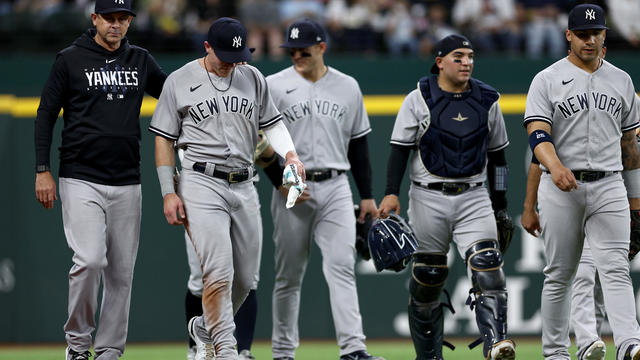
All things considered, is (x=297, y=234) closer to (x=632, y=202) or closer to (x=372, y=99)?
(x=632, y=202)

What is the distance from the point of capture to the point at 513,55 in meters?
10.8

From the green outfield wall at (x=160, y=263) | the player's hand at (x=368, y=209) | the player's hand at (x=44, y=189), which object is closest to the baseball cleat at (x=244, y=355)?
the player's hand at (x=368, y=209)

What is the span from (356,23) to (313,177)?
475 cm

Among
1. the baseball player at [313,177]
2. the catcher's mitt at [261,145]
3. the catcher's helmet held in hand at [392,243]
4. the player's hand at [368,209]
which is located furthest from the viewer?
the player's hand at [368,209]

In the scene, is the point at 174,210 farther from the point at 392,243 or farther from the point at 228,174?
the point at 392,243

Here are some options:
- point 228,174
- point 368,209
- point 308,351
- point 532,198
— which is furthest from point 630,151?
point 308,351

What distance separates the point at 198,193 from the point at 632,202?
302 centimetres

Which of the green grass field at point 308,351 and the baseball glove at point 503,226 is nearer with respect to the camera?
the baseball glove at point 503,226

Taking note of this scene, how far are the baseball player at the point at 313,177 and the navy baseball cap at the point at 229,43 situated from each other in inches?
42.4

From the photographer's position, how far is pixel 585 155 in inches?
247

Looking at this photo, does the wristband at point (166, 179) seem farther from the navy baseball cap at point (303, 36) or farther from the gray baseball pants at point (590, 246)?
the gray baseball pants at point (590, 246)

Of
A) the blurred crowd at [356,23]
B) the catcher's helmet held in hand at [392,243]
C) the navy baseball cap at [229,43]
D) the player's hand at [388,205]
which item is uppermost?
the blurred crowd at [356,23]

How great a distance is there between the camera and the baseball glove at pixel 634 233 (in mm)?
6516

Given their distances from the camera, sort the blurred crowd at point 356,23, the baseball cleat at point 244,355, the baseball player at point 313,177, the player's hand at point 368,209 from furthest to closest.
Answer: the blurred crowd at point 356,23 < the player's hand at point 368,209 < the baseball player at point 313,177 < the baseball cleat at point 244,355
